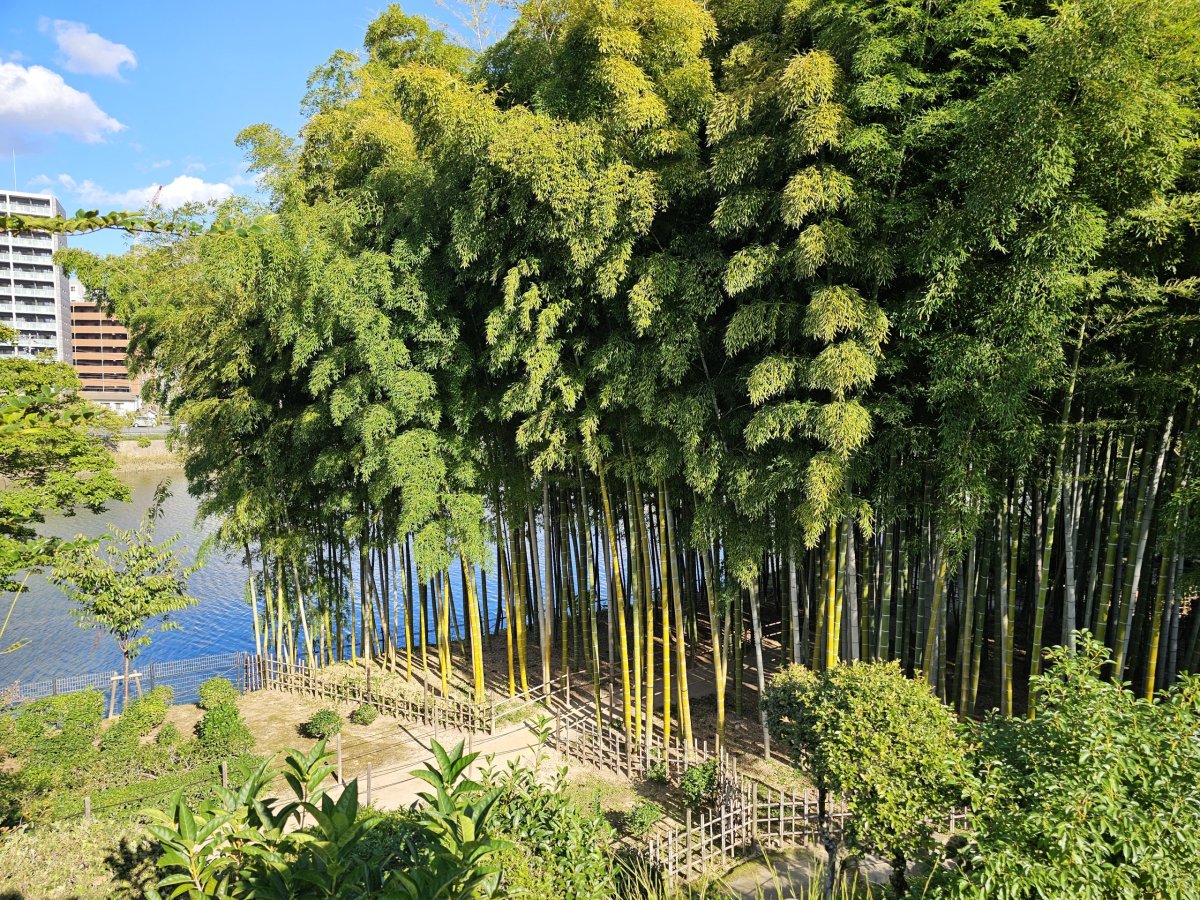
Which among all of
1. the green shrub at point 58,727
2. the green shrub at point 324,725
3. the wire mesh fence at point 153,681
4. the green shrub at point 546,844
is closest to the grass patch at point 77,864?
the green shrub at point 546,844

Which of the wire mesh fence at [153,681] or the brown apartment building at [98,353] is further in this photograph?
the brown apartment building at [98,353]

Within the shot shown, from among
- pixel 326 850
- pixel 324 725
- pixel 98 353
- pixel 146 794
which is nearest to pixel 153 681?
pixel 324 725

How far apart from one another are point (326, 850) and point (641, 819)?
4124 millimetres

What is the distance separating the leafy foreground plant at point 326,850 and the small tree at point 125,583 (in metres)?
7.59

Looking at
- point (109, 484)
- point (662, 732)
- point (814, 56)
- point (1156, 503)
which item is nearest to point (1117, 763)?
point (1156, 503)

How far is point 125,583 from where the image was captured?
927 cm

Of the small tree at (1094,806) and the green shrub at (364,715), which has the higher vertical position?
A: the small tree at (1094,806)

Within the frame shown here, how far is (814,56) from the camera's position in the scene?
5.34 m

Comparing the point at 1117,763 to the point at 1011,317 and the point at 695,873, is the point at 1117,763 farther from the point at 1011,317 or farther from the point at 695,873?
the point at 695,873

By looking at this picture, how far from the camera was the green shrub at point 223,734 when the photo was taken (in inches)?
314

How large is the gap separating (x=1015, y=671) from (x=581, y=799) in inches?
208

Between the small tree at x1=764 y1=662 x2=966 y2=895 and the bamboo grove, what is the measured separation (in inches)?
62.3

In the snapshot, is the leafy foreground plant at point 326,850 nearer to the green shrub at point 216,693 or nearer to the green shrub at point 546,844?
the green shrub at point 546,844

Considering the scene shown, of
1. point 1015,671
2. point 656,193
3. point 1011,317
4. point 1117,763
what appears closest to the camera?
point 1117,763
